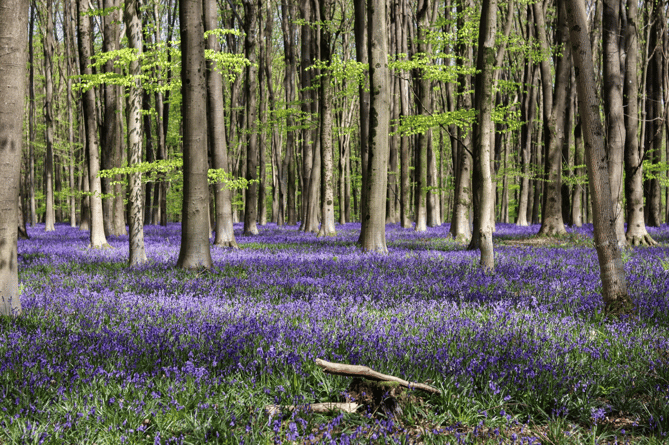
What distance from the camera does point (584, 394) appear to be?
11.3ft

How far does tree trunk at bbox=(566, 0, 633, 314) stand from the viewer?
5578 mm

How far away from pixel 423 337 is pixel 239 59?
9.06 metres

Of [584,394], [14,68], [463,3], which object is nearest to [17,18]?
[14,68]

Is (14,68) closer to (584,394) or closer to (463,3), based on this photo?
(584,394)

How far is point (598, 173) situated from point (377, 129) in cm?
705

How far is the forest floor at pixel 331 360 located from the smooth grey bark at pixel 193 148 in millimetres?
1979

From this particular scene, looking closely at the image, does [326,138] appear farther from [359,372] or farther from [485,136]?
[359,372]

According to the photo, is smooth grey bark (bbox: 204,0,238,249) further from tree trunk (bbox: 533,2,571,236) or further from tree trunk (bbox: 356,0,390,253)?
tree trunk (bbox: 533,2,571,236)

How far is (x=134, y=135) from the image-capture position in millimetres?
10664

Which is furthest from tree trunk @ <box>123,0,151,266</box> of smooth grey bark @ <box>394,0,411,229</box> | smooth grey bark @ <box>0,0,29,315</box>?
smooth grey bark @ <box>394,0,411,229</box>

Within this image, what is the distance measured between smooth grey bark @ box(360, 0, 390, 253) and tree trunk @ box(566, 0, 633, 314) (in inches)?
257

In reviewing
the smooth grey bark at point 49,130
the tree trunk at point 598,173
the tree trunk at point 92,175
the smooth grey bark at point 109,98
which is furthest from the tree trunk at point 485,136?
the smooth grey bark at point 49,130

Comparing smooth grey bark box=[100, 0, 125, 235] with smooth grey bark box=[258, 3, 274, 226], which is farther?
smooth grey bark box=[258, 3, 274, 226]

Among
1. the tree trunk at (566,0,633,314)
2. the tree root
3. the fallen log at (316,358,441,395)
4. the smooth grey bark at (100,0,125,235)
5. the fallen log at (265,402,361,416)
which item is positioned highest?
the smooth grey bark at (100,0,125,235)
